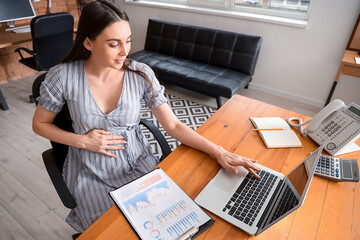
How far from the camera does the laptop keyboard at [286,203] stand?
70 cm

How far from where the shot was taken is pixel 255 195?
0.88 metres

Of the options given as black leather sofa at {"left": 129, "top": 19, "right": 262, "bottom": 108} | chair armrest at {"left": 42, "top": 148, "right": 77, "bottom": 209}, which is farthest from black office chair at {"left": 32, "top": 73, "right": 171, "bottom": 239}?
black leather sofa at {"left": 129, "top": 19, "right": 262, "bottom": 108}

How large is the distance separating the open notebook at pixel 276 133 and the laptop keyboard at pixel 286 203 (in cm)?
39

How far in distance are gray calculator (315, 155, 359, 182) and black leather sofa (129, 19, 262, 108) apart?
5.19ft

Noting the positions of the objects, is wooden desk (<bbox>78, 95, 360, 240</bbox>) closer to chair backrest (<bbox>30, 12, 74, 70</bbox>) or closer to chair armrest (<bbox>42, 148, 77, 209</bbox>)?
chair armrest (<bbox>42, 148, 77, 209</bbox>)

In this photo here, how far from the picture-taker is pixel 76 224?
3.48ft

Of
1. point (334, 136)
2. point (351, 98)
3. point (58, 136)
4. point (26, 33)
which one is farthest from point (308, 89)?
point (26, 33)

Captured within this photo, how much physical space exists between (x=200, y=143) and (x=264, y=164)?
0.30m

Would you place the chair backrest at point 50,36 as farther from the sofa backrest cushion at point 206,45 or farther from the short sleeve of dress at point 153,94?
the short sleeve of dress at point 153,94

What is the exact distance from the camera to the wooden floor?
1533 mm

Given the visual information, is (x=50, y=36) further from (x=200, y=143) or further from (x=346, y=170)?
(x=346, y=170)

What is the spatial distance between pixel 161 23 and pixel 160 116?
258 centimetres

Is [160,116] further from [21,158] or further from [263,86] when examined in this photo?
[263,86]

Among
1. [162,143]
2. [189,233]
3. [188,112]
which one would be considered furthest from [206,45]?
[189,233]
